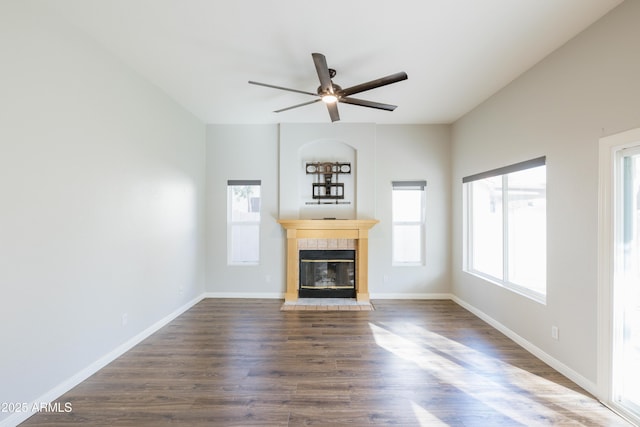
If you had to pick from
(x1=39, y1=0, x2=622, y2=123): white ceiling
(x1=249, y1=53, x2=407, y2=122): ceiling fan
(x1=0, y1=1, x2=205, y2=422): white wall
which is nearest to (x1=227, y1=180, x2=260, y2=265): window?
(x1=0, y1=1, x2=205, y2=422): white wall

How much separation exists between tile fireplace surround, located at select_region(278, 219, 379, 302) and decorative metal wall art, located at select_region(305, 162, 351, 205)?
0.47 metres

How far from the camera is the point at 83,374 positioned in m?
2.32

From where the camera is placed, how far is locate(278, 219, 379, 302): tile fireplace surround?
4402 millimetres

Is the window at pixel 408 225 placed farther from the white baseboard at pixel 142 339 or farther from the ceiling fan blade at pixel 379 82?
the ceiling fan blade at pixel 379 82

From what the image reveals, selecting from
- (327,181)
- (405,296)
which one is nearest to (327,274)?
(405,296)

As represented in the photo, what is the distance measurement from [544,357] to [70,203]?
173 inches

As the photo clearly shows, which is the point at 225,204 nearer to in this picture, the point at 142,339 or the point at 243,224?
the point at 243,224

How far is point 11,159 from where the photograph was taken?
1801mm

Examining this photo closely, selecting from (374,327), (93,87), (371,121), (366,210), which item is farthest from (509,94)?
(93,87)

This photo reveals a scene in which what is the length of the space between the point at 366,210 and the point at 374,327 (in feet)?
6.22

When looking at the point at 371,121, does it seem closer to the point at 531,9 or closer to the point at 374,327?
the point at 531,9

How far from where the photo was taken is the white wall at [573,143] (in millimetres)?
1988

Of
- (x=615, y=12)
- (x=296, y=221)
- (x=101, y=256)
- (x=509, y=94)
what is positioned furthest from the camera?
(x=296, y=221)

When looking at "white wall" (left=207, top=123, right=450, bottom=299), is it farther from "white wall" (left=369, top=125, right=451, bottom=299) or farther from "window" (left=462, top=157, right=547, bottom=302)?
"window" (left=462, top=157, right=547, bottom=302)
